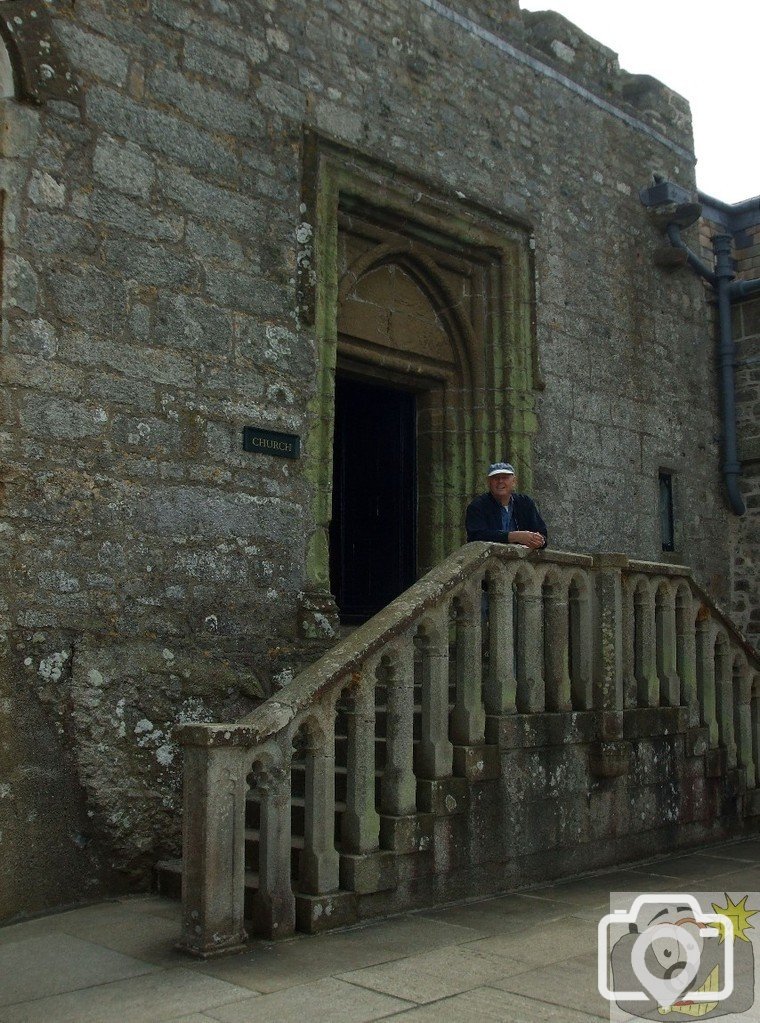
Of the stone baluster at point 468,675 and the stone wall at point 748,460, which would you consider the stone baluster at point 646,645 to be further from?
the stone wall at point 748,460

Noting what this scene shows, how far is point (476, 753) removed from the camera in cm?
484

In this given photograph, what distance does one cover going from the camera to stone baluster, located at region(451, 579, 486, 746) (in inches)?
193

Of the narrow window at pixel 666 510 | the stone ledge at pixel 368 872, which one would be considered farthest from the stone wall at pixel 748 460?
the stone ledge at pixel 368 872

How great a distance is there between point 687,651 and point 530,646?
1.53m

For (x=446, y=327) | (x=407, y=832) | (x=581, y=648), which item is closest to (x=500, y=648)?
(x=581, y=648)

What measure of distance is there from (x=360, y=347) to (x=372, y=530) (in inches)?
53.2

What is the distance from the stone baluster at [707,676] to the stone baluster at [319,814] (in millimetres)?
3107

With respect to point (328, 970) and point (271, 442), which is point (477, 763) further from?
point (271, 442)

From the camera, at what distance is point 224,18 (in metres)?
5.93

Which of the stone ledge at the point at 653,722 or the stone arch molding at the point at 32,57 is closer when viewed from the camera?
the stone arch molding at the point at 32,57

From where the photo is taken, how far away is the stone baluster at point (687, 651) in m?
6.33

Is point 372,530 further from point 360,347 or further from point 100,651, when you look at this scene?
point 100,651

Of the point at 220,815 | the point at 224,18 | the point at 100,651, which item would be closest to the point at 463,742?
the point at 220,815

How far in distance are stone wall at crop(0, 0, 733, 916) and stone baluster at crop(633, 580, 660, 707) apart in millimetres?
1682
